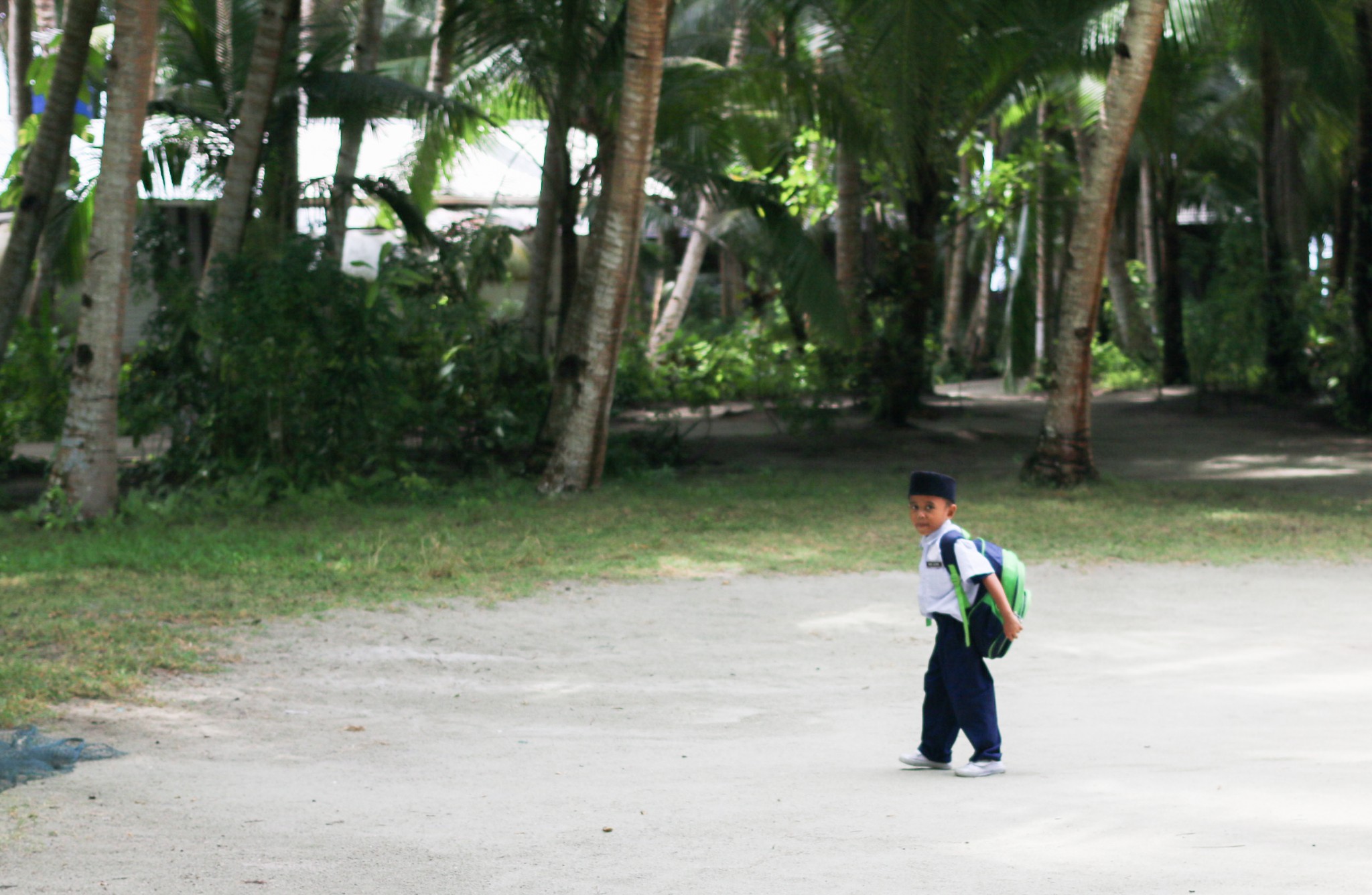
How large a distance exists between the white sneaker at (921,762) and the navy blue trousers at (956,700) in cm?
2

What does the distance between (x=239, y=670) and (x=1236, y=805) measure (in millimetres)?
4371

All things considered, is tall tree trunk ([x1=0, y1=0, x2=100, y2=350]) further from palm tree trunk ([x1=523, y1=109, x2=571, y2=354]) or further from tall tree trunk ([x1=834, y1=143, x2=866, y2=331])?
tall tree trunk ([x1=834, y1=143, x2=866, y2=331])

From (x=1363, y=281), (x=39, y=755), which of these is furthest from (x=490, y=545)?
(x=1363, y=281)

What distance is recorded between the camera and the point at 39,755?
443 cm

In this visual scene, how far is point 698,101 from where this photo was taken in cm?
1398

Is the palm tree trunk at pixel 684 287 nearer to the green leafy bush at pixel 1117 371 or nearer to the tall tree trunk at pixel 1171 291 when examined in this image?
the green leafy bush at pixel 1117 371

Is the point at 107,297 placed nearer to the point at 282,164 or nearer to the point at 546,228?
the point at 282,164

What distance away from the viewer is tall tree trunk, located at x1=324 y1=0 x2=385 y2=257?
1357 cm

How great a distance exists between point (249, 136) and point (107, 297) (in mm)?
2332

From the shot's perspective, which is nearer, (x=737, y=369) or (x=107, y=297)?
(x=107, y=297)

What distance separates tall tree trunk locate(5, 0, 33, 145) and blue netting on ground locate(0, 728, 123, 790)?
10.5 metres

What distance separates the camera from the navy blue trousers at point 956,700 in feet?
15.2

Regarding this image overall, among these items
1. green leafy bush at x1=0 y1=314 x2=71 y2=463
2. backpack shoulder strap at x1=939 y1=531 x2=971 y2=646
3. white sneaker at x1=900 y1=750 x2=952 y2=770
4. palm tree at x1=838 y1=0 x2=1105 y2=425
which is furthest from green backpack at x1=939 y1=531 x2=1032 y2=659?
green leafy bush at x1=0 y1=314 x2=71 y2=463

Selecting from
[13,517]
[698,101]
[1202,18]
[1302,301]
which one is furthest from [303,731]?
[1302,301]
